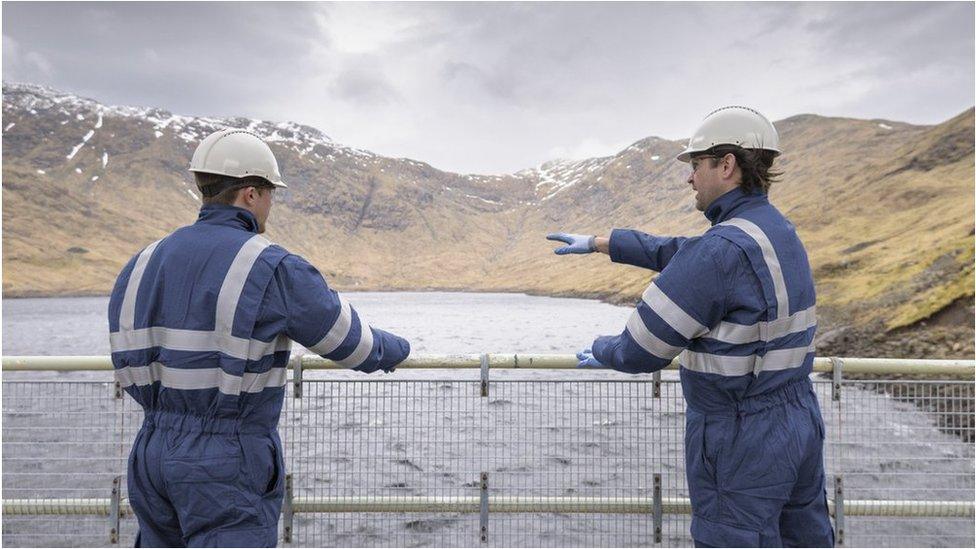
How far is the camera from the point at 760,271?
239 centimetres

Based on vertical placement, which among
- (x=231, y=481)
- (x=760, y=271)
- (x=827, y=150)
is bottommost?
(x=231, y=481)

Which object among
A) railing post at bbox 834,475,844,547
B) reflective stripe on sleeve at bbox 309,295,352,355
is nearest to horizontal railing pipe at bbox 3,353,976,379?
railing post at bbox 834,475,844,547

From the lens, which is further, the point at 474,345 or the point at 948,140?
the point at 948,140

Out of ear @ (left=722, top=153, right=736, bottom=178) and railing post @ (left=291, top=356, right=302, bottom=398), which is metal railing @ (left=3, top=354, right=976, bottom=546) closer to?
railing post @ (left=291, top=356, right=302, bottom=398)

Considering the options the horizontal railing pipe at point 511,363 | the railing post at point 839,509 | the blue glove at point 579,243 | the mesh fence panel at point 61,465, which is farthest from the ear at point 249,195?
the railing post at point 839,509

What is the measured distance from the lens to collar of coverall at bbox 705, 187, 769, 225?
2613mm

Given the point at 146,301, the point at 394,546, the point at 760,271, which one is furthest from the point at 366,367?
the point at 394,546

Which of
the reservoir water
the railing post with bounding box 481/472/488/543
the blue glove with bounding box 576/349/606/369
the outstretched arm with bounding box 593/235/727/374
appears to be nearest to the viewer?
the outstretched arm with bounding box 593/235/727/374

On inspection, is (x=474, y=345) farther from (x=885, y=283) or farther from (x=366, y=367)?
(x=366, y=367)

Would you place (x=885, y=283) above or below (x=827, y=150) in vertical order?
below

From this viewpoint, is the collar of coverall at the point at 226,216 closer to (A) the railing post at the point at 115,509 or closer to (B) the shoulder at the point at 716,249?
(B) the shoulder at the point at 716,249

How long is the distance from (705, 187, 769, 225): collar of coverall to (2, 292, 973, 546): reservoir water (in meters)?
1.27

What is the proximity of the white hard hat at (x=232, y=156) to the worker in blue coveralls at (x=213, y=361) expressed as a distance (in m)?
0.03

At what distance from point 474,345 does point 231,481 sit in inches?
1335
